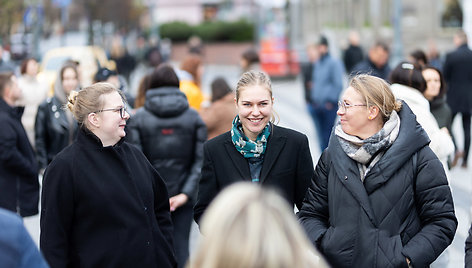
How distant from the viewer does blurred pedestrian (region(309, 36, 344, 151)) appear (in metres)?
11.5

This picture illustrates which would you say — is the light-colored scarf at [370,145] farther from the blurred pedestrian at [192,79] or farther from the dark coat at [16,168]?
the blurred pedestrian at [192,79]

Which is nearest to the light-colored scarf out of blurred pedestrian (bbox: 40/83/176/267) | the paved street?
blurred pedestrian (bbox: 40/83/176/267)

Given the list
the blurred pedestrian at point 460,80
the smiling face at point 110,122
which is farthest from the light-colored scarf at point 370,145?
the blurred pedestrian at point 460,80

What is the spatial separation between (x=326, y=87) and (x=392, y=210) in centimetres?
788

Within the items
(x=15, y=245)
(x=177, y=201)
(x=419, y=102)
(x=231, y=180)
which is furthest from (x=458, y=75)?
(x=15, y=245)

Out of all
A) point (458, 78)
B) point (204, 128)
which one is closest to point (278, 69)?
point (458, 78)

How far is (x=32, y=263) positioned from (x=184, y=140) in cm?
348

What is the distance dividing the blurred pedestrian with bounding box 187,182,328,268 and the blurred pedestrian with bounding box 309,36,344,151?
9597 millimetres

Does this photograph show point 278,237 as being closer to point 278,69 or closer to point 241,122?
point 241,122

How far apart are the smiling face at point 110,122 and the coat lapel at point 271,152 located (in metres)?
0.79

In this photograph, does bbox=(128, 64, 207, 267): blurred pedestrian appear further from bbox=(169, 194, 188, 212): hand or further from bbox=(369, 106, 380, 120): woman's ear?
bbox=(369, 106, 380, 120): woman's ear

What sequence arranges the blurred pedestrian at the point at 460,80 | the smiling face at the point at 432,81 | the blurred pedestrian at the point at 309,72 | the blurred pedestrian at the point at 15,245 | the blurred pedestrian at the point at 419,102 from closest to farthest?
the blurred pedestrian at the point at 15,245 → the blurred pedestrian at the point at 419,102 → the smiling face at the point at 432,81 → the blurred pedestrian at the point at 460,80 → the blurred pedestrian at the point at 309,72

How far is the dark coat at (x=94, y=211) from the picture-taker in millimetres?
3971

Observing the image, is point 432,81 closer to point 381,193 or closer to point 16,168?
point 381,193
